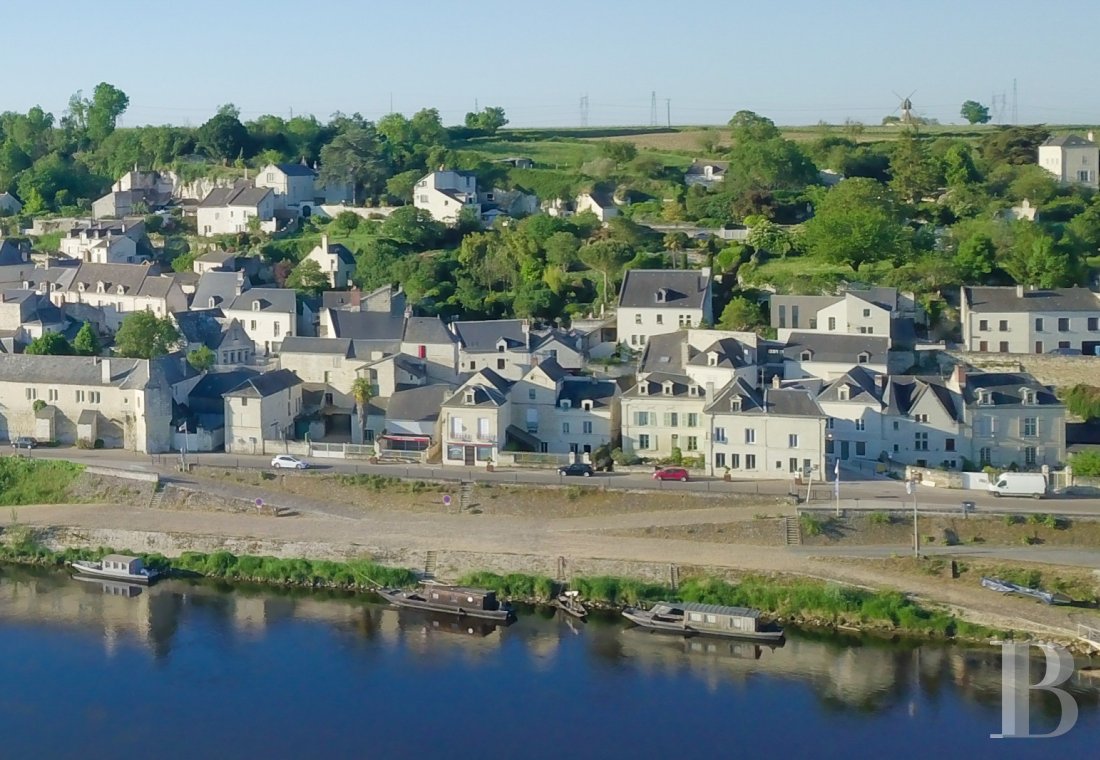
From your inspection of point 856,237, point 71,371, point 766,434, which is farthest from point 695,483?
point 71,371

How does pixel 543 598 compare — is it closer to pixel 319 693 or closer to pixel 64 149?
pixel 319 693

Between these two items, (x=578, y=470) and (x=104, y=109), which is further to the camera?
(x=104, y=109)

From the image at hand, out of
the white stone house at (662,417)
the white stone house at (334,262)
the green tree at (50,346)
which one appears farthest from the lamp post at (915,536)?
the white stone house at (334,262)

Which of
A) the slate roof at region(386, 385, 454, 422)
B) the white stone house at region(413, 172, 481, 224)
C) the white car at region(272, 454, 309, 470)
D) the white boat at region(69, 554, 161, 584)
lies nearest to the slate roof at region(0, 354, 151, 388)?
the white car at region(272, 454, 309, 470)

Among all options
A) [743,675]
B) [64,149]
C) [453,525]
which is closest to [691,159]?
[64,149]

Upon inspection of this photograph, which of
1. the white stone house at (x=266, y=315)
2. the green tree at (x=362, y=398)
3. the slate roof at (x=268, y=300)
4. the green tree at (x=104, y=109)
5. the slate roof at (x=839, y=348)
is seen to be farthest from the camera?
the green tree at (x=104, y=109)

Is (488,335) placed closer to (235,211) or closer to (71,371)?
(71,371)

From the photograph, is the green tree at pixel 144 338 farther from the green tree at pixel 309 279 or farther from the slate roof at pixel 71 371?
the green tree at pixel 309 279
